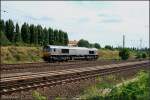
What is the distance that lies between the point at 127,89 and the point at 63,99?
7.92 feet

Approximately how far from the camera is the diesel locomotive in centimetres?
5128

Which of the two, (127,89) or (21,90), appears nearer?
(127,89)

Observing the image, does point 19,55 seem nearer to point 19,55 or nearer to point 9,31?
point 19,55

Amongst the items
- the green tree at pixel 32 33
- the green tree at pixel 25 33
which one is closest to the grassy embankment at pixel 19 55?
the green tree at pixel 25 33

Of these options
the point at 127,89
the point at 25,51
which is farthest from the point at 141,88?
the point at 25,51

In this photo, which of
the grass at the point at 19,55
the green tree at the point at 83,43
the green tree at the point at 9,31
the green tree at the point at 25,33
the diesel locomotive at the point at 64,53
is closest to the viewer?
the diesel locomotive at the point at 64,53

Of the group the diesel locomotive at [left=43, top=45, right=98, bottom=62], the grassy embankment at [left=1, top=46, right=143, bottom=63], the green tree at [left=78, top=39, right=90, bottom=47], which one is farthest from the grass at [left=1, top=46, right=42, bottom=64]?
the green tree at [left=78, top=39, right=90, bottom=47]

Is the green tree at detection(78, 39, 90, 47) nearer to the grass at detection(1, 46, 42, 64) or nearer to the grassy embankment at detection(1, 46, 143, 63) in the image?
the grassy embankment at detection(1, 46, 143, 63)

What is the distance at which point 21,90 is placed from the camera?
15.8 metres

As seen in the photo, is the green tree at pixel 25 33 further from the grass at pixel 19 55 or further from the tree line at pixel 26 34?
the grass at pixel 19 55

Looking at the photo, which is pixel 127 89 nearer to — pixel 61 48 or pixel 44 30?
pixel 61 48

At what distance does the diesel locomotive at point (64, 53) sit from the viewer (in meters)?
51.3

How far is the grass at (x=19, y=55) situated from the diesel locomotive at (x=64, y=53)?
5.50 meters

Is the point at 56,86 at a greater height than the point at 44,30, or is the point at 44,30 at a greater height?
the point at 44,30
